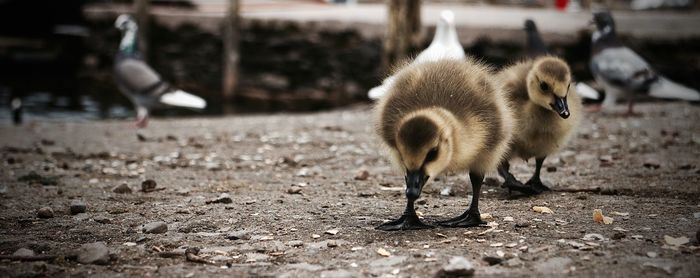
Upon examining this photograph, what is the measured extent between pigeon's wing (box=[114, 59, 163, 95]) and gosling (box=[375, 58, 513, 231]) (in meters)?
6.72

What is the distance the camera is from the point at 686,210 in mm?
4605

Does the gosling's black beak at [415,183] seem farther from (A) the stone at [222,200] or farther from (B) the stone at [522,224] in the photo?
(A) the stone at [222,200]

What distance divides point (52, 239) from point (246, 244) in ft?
3.67

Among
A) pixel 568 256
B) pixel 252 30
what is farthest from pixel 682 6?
pixel 568 256

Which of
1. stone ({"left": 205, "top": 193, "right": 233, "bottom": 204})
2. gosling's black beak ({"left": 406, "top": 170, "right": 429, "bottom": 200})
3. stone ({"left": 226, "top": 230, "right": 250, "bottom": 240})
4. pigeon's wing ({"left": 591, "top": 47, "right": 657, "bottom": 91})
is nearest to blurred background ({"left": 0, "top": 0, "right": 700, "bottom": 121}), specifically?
pigeon's wing ({"left": 591, "top": 47, "right": 657, "bottom": 91})

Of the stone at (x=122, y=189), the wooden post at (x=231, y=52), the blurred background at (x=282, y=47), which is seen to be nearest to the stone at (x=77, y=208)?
the stone at (x=122, y=189)

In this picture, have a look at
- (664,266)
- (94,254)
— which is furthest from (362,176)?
(664,266)

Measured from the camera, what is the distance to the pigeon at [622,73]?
391 inches

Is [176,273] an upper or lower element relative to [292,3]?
lower

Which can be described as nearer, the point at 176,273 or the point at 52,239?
the point at 176,273

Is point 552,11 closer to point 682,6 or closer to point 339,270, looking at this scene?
point 682,6

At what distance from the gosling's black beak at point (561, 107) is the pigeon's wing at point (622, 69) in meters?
5.84

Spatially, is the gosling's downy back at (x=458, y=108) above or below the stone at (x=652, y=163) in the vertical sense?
above

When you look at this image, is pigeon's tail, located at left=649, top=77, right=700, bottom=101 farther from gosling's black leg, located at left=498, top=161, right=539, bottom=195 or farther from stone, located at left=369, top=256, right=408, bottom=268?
stone, located at left=369, top=256, right=408, bottom=268
